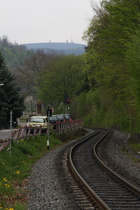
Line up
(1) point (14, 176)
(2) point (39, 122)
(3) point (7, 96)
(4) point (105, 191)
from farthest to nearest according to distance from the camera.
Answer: (3) point (7, 96) → (2) point (39, 122) → (1) point (14, 176) → (4) point (105, 191)

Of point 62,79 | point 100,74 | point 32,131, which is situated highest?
point 62,79

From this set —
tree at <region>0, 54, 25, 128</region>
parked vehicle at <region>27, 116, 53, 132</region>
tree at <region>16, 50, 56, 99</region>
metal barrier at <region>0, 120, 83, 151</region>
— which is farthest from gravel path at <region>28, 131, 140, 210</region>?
tree at <region>16, 50, 56, 99</region>

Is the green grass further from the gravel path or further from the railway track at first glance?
the railway track

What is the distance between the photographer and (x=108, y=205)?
9.00 m

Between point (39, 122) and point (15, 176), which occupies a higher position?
point (39, 122)

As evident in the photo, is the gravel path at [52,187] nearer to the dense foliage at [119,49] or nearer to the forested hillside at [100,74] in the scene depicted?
the dense foliage at [119,49]

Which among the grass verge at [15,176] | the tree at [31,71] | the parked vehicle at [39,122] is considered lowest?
the grass verge at [15,176]

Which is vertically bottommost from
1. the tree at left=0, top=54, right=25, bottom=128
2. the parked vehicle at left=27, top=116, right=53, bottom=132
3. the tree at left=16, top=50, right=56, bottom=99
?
the parked vehicle at left=27, top=116, right=53, bottom=132

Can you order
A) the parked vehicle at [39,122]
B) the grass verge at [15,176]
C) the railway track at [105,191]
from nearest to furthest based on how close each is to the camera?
the railway track at [105,191] < the grass verge at [15,176] < the parked vehicle at [39,122]

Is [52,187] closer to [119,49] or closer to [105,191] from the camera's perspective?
[105,191]

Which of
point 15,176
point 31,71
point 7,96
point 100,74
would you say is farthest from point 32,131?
point 31,71

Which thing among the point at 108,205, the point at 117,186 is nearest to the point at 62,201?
the point at 108,205

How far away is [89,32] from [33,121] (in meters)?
10.6

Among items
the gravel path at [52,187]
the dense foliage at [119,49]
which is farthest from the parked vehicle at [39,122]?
the gravel path at [52,187]
